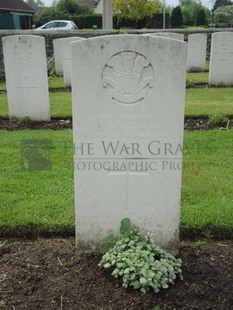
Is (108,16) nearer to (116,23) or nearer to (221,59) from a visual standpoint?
(221,59)

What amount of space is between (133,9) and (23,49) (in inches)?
1005

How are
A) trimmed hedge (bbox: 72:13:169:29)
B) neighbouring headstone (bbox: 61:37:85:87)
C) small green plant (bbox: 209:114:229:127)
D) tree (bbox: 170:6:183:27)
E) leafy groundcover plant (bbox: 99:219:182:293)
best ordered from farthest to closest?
tree (bbox: 170:6:183:27)
trimmed hedge (bbox: 72:13:169:29)
neighbouring headstone (bbox: 61:37:85:87)
small green plant (bbox: 209:114:229:127)
leafy groundcover plant (bbox: 99:219:182:293)

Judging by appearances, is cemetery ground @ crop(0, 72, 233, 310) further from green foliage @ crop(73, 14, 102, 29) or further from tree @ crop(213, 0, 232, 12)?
tree @ crop(213, 0, 232, 12)

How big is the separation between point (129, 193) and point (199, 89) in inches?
329

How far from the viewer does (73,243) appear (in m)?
3.04

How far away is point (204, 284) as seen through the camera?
8.13 ft

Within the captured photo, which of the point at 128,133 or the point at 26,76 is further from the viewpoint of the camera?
the point at 26,76

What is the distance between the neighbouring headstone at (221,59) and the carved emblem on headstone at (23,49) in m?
5.96

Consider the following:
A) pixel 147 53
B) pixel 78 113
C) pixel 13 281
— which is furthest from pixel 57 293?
pixel 147 53

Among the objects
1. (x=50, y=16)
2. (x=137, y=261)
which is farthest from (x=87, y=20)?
(x=137, y=261)

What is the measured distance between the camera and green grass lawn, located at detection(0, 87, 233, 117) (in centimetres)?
744

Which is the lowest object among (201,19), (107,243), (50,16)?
(107,243)

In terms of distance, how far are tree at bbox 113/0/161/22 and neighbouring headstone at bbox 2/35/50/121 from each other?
2522cm

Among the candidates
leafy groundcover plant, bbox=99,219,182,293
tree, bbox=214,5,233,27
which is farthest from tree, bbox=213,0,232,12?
leafy groundcover plant, bbox=99,219,182,293
